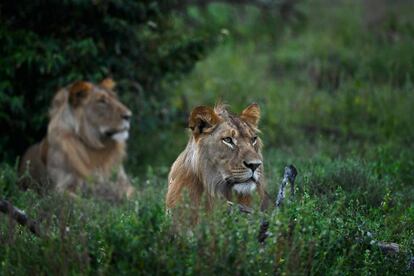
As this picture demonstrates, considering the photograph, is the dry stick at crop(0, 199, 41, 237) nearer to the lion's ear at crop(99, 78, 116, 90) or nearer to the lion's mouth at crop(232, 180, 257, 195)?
the lion's mouth at crop(232, 180, 257, 195)

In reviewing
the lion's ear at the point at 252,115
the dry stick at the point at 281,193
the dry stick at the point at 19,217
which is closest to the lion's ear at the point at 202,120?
the lion's ear at the point at 252,115

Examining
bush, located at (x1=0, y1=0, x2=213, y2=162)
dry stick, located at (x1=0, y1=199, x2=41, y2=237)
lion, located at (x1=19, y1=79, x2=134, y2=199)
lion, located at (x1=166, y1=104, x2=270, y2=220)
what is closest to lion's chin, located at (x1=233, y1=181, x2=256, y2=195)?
lion, located at (x1=166, y1=104, x2=270, y2=220)

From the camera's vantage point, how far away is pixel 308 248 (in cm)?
519

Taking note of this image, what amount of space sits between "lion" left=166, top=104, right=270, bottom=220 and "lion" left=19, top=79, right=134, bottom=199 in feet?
10.9

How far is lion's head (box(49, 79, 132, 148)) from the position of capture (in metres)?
9.67

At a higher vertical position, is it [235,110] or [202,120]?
[202,120]

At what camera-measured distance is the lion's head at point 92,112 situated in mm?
9672

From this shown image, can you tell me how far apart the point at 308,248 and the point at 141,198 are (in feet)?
9.26

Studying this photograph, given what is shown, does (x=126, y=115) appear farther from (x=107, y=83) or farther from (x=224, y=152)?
(x=224, y=152)

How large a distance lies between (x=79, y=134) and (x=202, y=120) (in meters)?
3.82

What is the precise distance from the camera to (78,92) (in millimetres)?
9656

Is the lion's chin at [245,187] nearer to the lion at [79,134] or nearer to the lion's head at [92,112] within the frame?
the lion at [79,134]

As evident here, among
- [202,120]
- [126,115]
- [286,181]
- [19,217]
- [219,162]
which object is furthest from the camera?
[126,115]

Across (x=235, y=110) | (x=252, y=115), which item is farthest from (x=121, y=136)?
(x=252, y=115)
